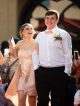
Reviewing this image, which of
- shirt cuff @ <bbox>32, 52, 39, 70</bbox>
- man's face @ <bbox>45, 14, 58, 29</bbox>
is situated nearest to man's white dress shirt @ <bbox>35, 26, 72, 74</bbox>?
man's face @ <bbox>45, 14, 58, 29</bbox>

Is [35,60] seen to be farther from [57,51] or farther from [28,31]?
[28,31]

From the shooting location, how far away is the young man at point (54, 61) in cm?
652

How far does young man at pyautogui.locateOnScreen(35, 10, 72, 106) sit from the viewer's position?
6.52 metres

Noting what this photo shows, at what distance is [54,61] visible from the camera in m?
6.51

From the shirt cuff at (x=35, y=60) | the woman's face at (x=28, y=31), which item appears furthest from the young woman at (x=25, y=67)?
the shirt cuff at (x=35, y=60)

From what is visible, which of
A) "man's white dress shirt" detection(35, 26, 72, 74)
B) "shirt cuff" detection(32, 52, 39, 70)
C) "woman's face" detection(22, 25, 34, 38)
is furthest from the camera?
"woman's face" detection(22, 25, 34, 38)

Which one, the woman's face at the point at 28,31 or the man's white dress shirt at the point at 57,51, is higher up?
the woman's face at the point at 28,31

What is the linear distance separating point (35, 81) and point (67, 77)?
20.8 inches

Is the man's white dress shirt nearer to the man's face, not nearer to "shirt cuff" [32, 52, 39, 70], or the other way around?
the man's face

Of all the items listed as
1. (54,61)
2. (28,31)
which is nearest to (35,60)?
(54,61)

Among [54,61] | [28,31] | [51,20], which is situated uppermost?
[51,20]

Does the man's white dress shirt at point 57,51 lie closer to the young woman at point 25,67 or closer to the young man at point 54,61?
the young man at point 54,61

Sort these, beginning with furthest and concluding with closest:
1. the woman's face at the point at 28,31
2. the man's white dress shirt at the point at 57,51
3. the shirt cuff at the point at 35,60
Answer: the woman's face at the point at 28,31, the shirt cuff at the point at 35,60, the man's white dress shirt at the point at 57,51

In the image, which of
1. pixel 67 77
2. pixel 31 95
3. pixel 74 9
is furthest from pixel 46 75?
pixel 74 9
